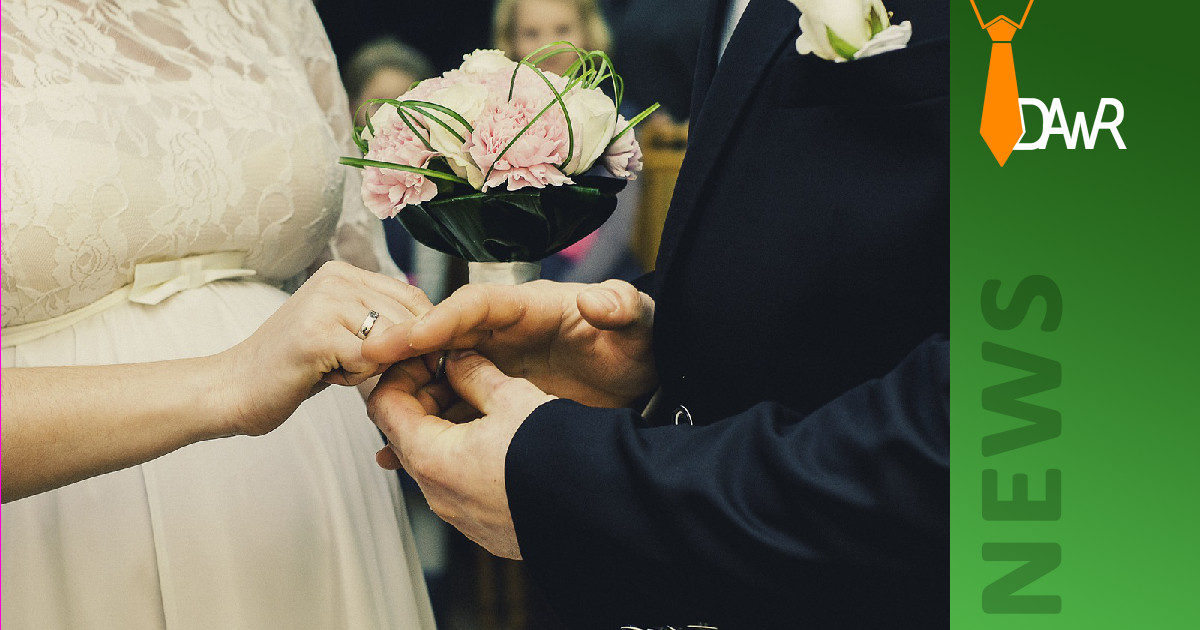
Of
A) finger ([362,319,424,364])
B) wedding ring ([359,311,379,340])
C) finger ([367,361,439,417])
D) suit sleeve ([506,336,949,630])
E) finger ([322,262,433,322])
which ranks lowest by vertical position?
suit sleeve ([506,336,949,630])

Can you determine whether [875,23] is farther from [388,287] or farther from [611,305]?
[388,287]

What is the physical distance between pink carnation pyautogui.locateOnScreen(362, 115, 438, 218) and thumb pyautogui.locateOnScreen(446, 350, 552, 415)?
0.66 feet

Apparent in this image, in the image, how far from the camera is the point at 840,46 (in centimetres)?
70

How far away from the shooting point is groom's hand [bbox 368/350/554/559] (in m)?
0.83

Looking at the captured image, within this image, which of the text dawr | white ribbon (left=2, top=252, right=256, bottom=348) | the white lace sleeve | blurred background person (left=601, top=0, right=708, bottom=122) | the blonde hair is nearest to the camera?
the text dawr

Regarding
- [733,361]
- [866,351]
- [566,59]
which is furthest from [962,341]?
[566,59]

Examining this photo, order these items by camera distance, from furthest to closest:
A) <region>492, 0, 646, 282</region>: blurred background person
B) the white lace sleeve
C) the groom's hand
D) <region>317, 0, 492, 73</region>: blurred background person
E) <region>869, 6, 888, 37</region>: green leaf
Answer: <region>317, 0, 492, 73</region>: blurred background person, <region>492, 0, 646, 282</region>: blurred background person, the white lace sleeve, the groom's hand, <region>869, 6, 888, 37</region>: green leaf

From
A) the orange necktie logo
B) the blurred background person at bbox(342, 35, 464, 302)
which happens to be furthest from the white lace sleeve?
the blurred background person at bbox(342, 35, 464, 302)

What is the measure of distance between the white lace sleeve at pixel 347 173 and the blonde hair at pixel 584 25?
1.87 metres

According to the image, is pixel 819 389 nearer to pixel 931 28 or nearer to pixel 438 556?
pixel 931 28

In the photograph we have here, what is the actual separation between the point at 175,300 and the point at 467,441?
2.16 ft

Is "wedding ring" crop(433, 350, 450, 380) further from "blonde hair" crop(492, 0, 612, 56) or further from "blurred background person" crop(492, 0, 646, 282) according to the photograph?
"blonde hair" crop(492, 0, 612, 56)

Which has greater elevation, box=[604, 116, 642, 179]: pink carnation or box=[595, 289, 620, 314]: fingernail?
box=[604, 116, 642, 179]: pink carnation

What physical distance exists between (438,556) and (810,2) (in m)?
3.09
